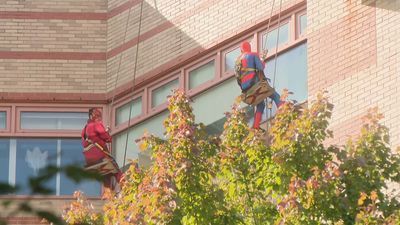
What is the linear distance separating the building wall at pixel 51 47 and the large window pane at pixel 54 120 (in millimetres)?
457

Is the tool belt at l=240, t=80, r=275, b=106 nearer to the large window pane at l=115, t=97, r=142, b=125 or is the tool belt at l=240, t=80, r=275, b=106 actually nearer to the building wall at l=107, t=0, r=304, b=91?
the building wall at l=107, t=0, r=304, b=91

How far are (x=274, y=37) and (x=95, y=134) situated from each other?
3811 millimetres

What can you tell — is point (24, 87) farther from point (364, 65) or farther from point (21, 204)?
point (21, 204)

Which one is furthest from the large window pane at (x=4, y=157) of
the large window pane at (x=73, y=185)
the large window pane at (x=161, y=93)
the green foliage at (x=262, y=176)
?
the green foliage at (x=262, y=176)

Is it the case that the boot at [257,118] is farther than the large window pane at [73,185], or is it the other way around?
the large window pane at [73,185]

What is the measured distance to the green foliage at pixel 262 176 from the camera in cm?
1296

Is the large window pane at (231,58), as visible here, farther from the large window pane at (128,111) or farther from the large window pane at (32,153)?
the large window pane at (32,153)

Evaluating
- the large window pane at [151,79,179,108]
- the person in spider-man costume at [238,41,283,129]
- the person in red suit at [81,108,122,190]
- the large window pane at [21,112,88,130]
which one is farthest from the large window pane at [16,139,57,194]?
the person in spider-man costume at [238,41,283,129]

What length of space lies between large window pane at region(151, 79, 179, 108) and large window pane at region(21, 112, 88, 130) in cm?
160

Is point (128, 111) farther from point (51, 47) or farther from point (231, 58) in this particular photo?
point (231, 58)

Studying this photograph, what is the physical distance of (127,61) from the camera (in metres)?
23.8

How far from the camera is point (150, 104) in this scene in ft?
75.2

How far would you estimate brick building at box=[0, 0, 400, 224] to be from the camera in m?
19.9

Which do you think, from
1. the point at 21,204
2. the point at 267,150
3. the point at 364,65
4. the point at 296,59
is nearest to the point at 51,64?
the point at 296,59
